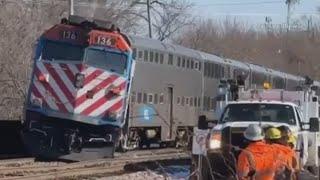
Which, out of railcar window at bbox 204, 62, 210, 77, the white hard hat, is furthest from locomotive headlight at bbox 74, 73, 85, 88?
the white hard hat

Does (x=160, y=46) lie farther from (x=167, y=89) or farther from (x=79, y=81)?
(x=79, y=81)

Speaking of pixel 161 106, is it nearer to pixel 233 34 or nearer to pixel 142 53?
pixel 142 53

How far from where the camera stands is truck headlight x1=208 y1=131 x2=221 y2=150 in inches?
511

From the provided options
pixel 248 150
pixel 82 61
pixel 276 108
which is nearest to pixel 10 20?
pixel 82 61

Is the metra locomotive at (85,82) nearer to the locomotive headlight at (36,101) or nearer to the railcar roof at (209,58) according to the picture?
the locomotive headlight at (36,101)

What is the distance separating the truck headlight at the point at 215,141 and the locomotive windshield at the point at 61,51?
8.28 meters

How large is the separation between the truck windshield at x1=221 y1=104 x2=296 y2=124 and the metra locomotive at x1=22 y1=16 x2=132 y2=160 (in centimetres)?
630

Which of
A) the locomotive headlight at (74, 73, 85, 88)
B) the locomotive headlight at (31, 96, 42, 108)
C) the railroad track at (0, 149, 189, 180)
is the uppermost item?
the locomotive headlight at (74, 73, 85, 88)

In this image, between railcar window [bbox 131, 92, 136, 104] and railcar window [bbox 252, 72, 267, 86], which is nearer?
railcar window [bbox 131, 92, 136, 104]

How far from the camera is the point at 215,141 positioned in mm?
13109

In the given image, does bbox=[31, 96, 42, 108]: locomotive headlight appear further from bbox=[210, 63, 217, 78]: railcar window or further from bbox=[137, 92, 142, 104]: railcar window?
bbox=[210, 63, 217, 78]: railcar window

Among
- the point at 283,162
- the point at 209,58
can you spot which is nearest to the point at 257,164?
the point at 283,162

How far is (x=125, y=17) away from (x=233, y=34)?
1304 inches

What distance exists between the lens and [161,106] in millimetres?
27766
